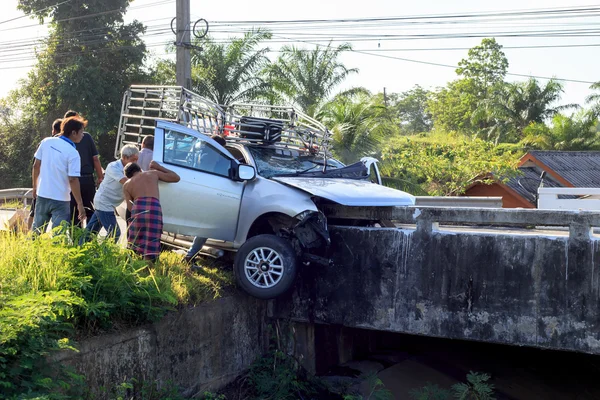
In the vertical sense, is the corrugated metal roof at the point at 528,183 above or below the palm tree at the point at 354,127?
below

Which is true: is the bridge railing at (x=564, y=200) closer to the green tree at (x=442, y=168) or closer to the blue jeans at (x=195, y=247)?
the blue jeans at (x=195, y=247)

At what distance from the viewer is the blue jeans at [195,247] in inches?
311

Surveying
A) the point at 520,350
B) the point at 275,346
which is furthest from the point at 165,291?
the point at 520,350

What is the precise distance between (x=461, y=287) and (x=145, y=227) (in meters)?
3.62

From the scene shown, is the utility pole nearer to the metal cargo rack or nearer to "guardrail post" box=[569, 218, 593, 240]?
the metal cargo rack

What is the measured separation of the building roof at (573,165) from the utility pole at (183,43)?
43.4ft

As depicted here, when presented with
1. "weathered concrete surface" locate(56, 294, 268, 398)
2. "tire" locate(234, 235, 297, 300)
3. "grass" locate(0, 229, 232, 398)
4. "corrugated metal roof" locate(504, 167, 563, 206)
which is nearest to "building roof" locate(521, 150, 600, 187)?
"corrugated metal roof" locate(504, 167, 563, 206)

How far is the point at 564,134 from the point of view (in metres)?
30.9

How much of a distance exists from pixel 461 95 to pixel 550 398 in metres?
36.5

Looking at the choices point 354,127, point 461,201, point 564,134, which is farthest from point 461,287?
point 564,134

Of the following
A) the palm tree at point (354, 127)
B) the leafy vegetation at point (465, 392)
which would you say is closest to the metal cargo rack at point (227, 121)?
the leafy vegetation at point (465, 392)

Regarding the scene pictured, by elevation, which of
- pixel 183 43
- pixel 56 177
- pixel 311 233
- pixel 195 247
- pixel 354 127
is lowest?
pixel 195 247

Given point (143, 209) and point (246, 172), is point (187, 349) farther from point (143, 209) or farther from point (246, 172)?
point (246, 172)

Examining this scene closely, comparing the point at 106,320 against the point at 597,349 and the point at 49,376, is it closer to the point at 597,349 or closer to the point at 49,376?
the point at 49,376
